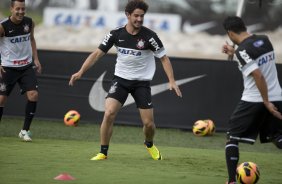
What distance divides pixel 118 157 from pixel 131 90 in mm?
1110

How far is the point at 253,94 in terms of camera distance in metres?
8.58

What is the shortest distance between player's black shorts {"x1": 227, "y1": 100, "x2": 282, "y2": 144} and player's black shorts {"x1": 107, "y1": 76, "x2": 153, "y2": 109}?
8.48 feet

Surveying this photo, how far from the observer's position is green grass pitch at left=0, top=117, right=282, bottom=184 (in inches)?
360

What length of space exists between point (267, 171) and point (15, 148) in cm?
422

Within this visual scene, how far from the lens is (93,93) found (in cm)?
1638

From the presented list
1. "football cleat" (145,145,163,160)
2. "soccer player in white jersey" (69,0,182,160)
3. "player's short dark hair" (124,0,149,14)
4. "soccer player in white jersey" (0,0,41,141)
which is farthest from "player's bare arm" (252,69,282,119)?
"soccer player in white jersey" (0,0,41,141)

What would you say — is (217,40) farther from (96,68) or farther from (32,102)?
(32,102)

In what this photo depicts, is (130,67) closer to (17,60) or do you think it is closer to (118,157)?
(118,157)

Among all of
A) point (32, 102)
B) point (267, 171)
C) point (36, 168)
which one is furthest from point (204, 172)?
point (32, 102)

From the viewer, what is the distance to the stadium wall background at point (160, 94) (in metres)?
16.0

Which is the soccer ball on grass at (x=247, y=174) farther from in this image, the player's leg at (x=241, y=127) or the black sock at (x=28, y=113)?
the black sock at (x=28, y=113)

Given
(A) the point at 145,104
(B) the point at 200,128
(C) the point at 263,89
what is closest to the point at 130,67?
(A) the point at 145,104

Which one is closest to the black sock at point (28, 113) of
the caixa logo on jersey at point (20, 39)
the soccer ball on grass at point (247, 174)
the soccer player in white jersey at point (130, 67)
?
the caixa logo on jersey at point (20, 39)

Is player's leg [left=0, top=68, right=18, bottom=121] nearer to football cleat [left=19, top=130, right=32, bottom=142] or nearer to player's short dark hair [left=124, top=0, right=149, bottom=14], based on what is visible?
football cleat [left=19, top=130, right=32, bottom=142]
